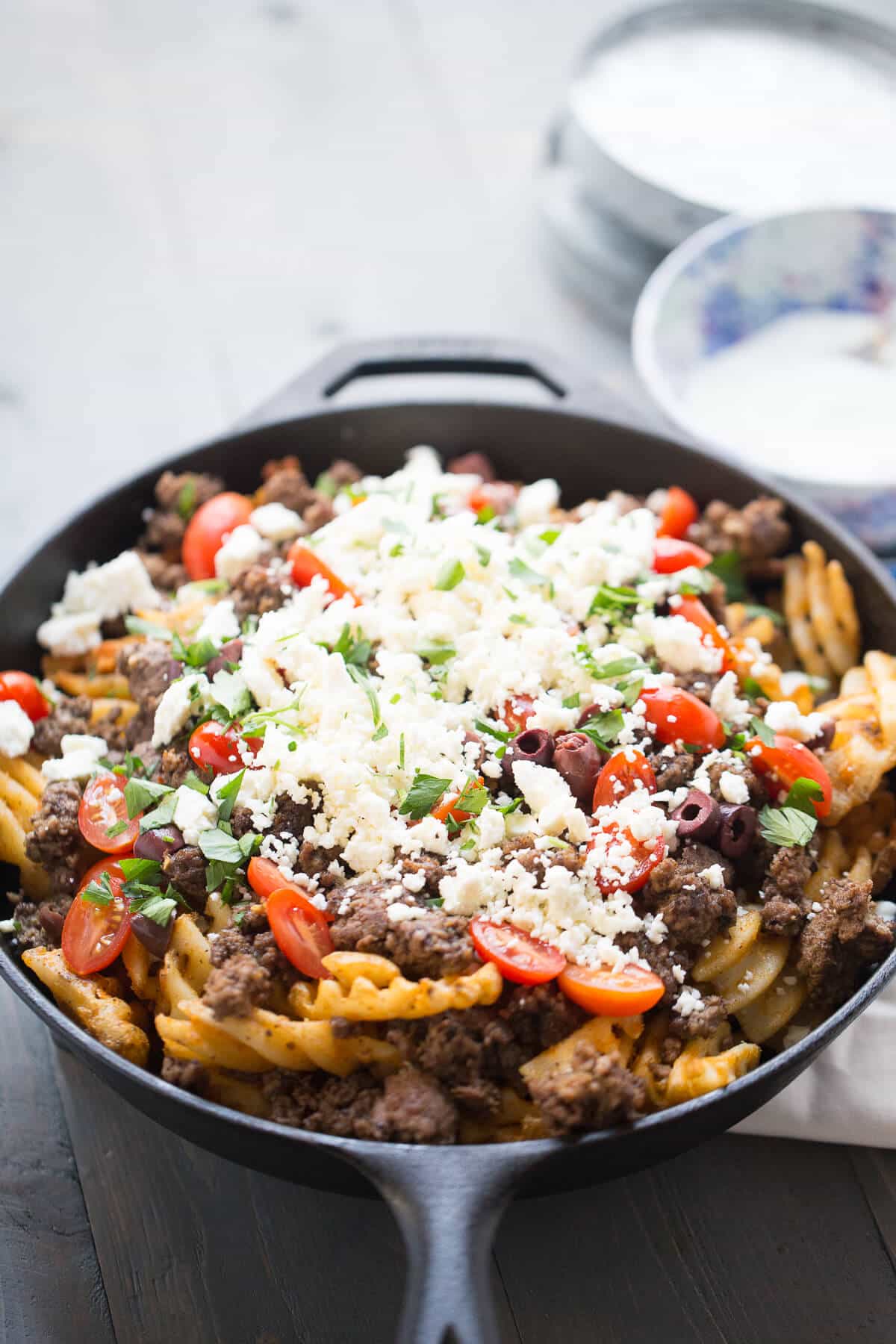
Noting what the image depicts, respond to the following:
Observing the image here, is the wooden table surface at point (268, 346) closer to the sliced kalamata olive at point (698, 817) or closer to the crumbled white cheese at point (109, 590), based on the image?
the sliced kalamata olive at point (698, 817)

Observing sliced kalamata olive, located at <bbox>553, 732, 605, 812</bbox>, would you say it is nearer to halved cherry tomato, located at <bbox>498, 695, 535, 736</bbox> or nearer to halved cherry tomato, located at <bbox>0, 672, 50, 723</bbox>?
halved cherry tomato, located at <bbox>498, 695, 535, 736</bbox>

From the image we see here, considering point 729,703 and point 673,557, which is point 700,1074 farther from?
point 673,557

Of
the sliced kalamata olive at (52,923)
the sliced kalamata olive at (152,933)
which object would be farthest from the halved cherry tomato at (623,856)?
the sliced kalamata olive at (52,923)

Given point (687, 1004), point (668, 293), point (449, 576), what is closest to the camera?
point (687, 1004)

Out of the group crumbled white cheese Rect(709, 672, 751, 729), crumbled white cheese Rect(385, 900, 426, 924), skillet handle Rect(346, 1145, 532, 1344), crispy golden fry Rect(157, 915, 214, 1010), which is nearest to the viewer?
skillet handle Rect(346, 1145, 532, 1344)

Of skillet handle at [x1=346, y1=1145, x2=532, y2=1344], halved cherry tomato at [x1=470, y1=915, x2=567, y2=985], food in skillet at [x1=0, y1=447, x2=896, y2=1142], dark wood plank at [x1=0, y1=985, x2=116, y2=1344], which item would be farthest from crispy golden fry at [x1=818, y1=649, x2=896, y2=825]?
dark wood plank at [x1=0, y1=985, x2=116, y2=1344]

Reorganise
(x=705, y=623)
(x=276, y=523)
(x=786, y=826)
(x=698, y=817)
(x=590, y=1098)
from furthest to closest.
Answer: (x=276, y=523) → (x=705, y=623) → (x=786, y=826) → (x=698, y=817) → (x=590, y=1098)

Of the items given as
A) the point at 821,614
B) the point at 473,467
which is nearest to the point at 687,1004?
the point at 821,614
